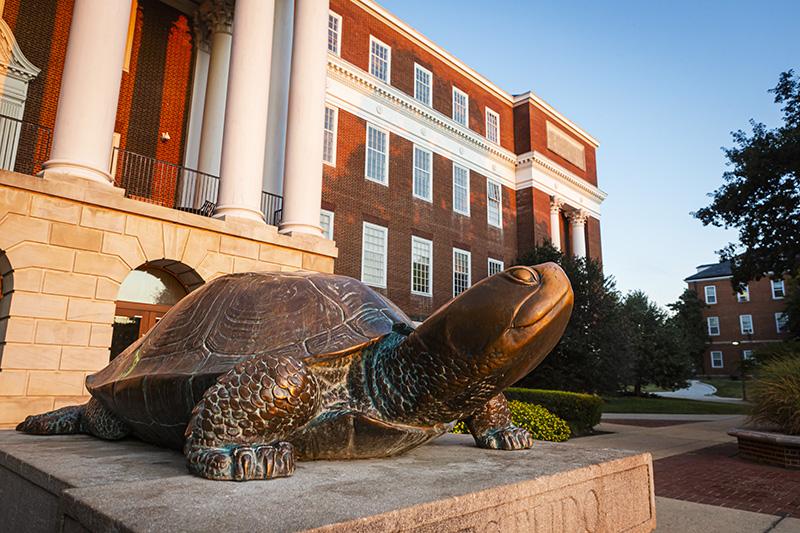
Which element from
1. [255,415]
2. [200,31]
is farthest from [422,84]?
[255,415]

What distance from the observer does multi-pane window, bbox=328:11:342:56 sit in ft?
71.5

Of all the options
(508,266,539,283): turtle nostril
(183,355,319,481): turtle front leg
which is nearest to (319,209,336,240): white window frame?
(183,355,319,481): turtle front leg

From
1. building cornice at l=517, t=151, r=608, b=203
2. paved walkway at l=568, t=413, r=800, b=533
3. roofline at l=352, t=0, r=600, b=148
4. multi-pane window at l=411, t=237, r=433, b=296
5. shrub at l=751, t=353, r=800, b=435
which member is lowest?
paved walkway at l=568, t=413, r=800, b=533

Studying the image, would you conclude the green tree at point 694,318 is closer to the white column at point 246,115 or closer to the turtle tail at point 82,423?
the white column at point 246,115

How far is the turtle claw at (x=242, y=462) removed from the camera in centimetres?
223

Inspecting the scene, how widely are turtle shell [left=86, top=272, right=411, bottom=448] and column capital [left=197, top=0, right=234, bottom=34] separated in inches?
627

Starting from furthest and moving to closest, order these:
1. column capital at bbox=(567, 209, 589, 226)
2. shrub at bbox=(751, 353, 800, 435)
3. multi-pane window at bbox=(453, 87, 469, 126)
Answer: column capital at bbox=(567, 209, 589, 226)
multi-pane window at bbox=(453, 87, 469, 126)
shrub at bbox=(751, 353, 800, 435)

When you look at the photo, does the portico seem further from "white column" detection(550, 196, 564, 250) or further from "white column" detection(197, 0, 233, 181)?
"white column" detection(550, 196, 564, 250)

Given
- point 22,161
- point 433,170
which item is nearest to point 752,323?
point 433,170

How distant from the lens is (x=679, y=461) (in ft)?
28.4

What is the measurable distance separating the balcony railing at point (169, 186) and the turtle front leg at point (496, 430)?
1201cm

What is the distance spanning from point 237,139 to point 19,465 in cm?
1083

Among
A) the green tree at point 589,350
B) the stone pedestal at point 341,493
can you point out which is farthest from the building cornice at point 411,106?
the stone pedestal at point 341,493

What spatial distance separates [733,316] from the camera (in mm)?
60969
